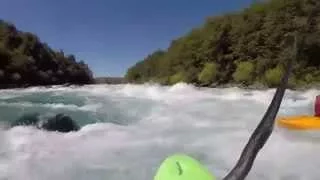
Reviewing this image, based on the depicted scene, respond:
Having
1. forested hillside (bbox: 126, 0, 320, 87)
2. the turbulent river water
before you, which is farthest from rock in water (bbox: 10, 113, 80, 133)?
forested hillside (bbox: 126, 0, 320, 87)

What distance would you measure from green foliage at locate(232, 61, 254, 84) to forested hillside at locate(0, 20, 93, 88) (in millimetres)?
13136

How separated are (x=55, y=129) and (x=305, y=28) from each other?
572 centimetres

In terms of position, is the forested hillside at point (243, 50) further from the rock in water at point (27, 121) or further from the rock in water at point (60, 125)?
the rock in water at point (60, 125)

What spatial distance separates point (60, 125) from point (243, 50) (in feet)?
81.3

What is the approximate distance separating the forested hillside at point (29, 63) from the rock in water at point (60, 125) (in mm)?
23872

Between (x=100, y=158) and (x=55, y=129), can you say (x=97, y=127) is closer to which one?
(x=55, y=129)

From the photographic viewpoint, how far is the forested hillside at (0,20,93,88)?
33781mm

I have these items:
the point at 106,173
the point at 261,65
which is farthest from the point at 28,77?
the point at 106,173

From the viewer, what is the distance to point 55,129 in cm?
667

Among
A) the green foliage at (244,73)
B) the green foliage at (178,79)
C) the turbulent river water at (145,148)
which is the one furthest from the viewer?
the green foliage at (178,79)

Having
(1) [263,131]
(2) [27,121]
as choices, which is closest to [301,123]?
(2) [27,121]

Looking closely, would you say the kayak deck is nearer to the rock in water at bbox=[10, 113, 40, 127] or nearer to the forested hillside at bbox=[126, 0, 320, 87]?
the rock in water at bbox=[10, 113, 40, 127]

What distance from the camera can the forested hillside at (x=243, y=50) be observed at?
24.0m

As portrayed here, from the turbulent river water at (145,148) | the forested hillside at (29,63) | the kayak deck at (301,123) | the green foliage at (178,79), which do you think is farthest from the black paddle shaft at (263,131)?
the green foliage at (178,79)
